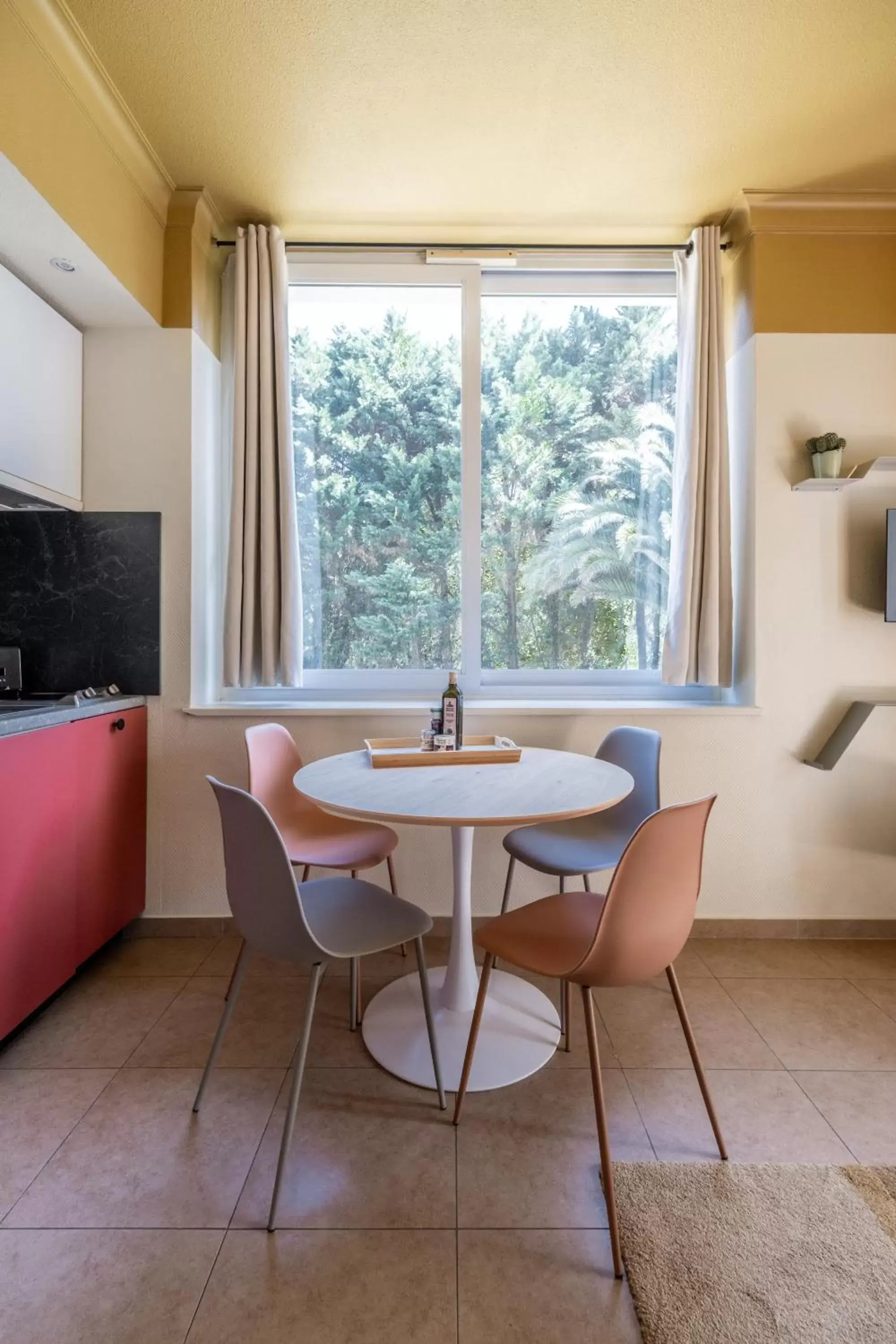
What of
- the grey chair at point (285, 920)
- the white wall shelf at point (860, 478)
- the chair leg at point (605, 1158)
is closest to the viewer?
the chair leg at point (605, 1158)

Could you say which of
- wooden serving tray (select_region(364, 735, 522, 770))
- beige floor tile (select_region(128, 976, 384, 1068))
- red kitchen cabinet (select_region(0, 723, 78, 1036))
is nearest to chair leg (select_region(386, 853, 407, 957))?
beige floor tile (select_region(128, 976, 384, 1068))

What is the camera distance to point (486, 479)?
2926mm

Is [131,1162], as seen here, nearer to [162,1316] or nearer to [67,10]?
[162,1316]

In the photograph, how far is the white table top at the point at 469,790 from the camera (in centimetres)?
147

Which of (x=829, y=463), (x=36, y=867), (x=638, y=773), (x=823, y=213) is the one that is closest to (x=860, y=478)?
(x=829, y=463)

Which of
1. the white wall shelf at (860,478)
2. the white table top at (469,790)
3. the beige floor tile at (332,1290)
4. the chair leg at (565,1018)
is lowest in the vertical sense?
the beige floor tile at (332,1290)

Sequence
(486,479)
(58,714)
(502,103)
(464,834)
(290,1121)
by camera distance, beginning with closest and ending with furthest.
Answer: (290,1121), (464,834), (58,714), (502,103), (486,479)

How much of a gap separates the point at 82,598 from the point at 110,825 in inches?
35.7

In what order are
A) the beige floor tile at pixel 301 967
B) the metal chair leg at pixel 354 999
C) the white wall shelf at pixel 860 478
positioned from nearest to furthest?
the metal chair leg at pixel 354 999 → the beige floor tile at pixel 301 967 → the white wall shelf at pixel 860 478

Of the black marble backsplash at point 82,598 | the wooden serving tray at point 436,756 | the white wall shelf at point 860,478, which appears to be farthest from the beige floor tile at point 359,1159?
the white wall shelf at point 860,478

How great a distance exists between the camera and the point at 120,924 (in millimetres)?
2434

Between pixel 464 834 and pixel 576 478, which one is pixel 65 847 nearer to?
pixel 464 834

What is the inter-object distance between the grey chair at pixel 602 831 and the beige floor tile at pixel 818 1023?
2.11ft

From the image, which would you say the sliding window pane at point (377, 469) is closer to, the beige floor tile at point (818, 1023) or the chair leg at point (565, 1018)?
the chair leg at point (565, 1018)
